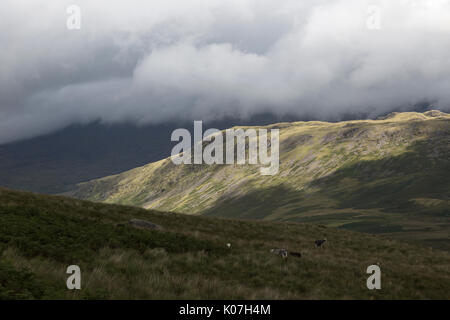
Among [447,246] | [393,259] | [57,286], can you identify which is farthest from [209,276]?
[447,246]

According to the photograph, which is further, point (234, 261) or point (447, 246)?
point (447, 246)

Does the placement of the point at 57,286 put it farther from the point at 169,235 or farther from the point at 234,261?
the point at 169,235

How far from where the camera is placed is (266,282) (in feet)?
51.1

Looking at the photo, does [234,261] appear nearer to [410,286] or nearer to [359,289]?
[359,289]

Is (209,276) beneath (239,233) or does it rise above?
beneath

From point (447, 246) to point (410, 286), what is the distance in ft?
576

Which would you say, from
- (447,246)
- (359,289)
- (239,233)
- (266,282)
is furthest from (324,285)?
(447,246)

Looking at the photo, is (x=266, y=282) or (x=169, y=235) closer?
(x=266, y=282)

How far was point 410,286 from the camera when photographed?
17953 millimetres
